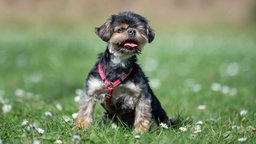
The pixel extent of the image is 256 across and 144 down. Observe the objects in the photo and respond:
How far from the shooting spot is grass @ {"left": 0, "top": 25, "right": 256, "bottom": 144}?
5336mm

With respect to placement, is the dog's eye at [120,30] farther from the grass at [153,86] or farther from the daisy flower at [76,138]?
the daisy flower at [76,138]

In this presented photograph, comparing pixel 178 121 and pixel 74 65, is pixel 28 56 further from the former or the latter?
pixel 178 121

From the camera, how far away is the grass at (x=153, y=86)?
17.5ft

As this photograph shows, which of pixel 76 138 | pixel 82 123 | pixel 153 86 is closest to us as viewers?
pixel 76 138

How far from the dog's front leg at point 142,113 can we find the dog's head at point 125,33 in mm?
590

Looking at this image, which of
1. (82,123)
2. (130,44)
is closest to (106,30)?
(130,44)

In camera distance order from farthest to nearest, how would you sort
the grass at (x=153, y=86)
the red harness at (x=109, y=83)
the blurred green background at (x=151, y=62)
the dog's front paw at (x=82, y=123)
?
the blurred green background at (x=151, y=62), the red harness at (x=109, y=83), the dog's front paw at (x=82, y=123), the grass at (x=153, y=86)

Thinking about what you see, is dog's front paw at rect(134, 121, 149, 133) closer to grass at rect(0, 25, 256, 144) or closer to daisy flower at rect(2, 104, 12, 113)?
grass at rect(0, 25, 256, 144)

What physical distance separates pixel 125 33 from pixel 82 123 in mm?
1125

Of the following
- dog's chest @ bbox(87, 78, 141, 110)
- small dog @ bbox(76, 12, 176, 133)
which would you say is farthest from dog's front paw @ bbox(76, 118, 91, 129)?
dog's chest @ bbox(87, 78, 141, 110)

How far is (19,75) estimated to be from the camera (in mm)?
13797

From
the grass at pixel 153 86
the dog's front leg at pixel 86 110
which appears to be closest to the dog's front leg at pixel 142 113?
the grass at pixel 153 86

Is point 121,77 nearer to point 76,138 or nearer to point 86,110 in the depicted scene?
point 86,110

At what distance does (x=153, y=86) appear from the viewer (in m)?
11.4
